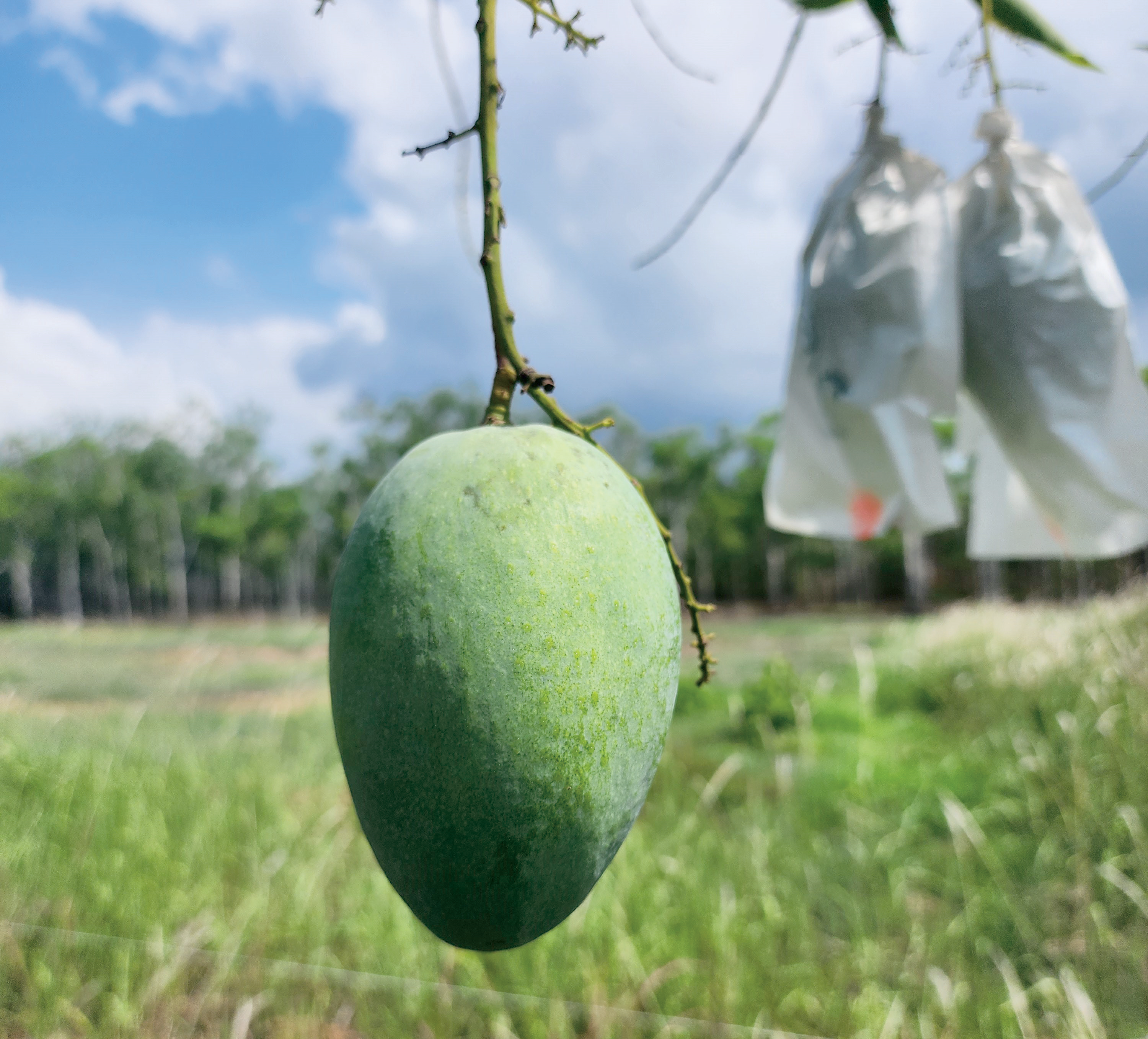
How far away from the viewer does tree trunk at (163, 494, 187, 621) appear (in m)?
38.2

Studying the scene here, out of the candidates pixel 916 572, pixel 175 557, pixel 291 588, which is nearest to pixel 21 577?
pixel 175 557

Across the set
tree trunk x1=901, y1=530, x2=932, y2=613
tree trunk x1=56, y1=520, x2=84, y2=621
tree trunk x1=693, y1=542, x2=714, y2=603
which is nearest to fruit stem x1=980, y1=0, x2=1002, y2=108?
tree trunk x1=901, y1=530, x2=932, y2=613

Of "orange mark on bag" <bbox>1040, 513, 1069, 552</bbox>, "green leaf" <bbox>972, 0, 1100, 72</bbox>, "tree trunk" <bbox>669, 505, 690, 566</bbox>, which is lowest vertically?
"tree trunk" <bbox>669, 505, 690, 566</bbox>

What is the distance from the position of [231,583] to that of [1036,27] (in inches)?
1794

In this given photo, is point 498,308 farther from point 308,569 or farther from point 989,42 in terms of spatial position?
point 308,569

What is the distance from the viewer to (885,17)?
2.41ft

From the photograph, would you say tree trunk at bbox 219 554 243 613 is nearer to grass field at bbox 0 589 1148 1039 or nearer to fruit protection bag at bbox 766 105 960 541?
grass field at bbox 0 589 1148 1039

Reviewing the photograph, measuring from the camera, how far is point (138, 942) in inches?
124

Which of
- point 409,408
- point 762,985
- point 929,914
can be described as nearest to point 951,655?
point 929,914

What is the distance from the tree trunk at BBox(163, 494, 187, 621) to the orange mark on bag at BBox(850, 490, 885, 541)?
41396mm

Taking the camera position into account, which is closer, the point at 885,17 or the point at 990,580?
the point at 885,17

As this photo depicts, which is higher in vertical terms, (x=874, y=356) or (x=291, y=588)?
(x=874, y=356)

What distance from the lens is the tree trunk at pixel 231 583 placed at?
133 ft

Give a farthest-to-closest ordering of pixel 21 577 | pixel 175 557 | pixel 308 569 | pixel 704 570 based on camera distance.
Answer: pixel 308 569
pixel 175 557
pixel 704 570
pixel 21 577
